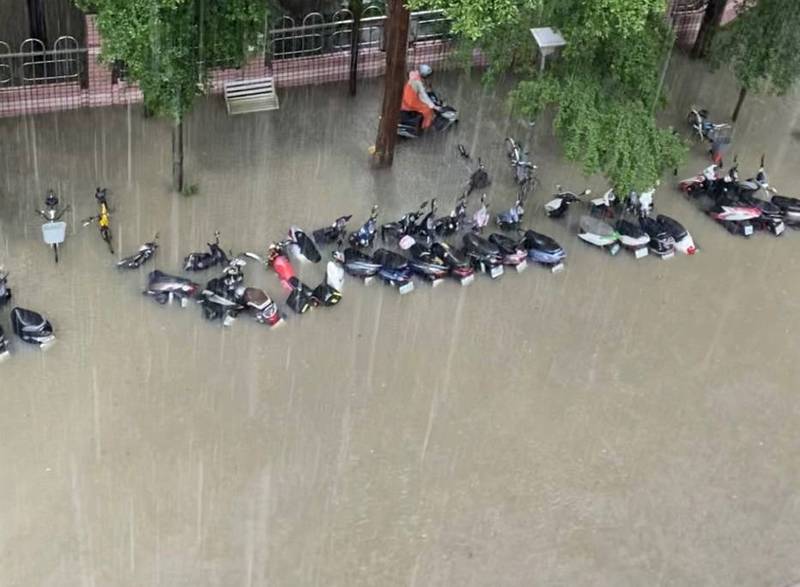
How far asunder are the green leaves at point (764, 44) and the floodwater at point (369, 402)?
8.18 feet

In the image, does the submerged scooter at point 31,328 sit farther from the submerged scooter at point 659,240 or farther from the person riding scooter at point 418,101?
the submerged scooter at point 659,240

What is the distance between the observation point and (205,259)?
586 inches

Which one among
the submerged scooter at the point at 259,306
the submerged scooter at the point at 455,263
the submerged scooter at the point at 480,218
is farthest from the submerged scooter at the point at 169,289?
the submerged scooter at the point at 480,218

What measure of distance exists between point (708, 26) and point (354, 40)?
7059 mm

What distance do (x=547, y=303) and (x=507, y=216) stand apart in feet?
5.44

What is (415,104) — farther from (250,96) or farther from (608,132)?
(608,132)

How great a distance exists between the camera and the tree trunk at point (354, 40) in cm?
1742

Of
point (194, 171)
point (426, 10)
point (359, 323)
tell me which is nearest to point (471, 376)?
point (359, 323)

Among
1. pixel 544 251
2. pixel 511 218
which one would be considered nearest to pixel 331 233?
pixel 511 218

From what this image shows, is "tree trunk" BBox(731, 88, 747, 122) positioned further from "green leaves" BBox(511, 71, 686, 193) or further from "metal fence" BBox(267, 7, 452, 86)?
"metal fence" BBox(267, 7, 452, 86)

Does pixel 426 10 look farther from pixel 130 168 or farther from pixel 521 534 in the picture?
pixel 521 534

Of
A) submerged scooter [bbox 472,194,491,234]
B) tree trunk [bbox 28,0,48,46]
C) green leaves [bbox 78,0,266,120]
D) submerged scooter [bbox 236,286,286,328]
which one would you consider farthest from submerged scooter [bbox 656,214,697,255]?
tree trunk [bbox 28,0,48,46]

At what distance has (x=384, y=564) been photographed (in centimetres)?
1195

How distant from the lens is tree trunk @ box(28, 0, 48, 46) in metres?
17.4
